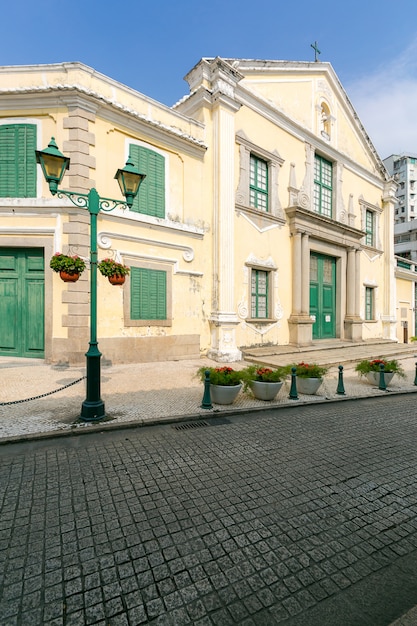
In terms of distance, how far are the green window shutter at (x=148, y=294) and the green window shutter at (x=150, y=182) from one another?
2.08 meters

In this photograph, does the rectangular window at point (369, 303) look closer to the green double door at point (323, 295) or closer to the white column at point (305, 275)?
the green double door at point (323, 295)

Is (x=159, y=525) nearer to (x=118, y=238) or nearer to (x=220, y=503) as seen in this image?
(x=220, y=503)

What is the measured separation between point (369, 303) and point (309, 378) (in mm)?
14161

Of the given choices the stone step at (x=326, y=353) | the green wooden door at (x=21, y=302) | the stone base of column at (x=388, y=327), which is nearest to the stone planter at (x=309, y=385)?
the stone step at (x=326, y=353)

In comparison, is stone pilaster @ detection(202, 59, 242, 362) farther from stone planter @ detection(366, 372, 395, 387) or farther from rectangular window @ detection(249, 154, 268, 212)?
stone planter @ detection(366, 372, 395, 387)

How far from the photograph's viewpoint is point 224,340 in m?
11.1

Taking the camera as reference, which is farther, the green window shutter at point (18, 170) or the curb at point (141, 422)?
the green window shutter at point (18, 170)

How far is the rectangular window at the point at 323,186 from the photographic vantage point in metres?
15.5

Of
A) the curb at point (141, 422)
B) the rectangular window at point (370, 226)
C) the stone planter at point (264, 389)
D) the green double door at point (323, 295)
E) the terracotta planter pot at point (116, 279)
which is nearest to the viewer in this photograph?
the curb at point (141, 422)

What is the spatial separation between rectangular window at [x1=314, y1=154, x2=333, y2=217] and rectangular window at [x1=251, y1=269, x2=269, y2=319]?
5.41 m

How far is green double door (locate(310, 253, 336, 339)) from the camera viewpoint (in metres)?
15.2

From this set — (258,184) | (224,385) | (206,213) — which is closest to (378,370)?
(224,385)

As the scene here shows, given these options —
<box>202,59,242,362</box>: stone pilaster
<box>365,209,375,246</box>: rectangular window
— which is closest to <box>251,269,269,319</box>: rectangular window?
<box>202,59,242,362</box>: stone pilaster

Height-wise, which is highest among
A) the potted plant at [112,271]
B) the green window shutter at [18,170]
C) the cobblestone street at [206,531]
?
the green window shutter at [18,170]
